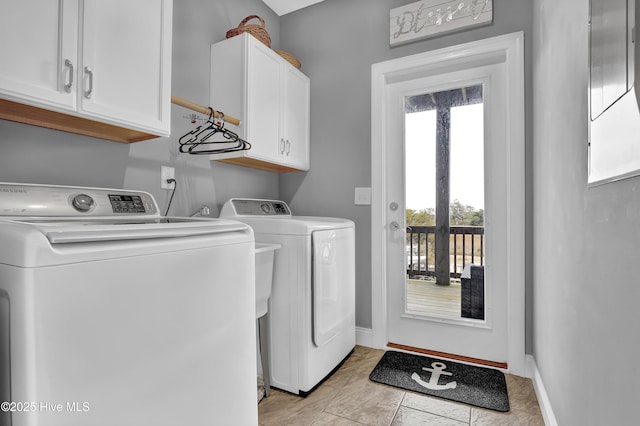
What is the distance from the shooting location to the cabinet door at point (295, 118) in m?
2.43

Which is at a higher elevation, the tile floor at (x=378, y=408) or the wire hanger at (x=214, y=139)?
the wire hanger at (x=214, y=139)

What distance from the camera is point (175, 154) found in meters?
1.94

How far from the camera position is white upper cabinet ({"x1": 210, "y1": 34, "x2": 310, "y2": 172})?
2.06m

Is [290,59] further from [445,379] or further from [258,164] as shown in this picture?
[445,379]

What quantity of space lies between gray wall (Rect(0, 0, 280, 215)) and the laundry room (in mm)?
10

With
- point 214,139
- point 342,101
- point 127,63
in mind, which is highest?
point 342,101

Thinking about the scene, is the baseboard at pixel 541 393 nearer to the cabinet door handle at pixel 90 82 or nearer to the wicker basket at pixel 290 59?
the cabinet door handle at pixel 90 82

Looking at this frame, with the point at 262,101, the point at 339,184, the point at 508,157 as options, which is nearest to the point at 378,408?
the point at 339,184

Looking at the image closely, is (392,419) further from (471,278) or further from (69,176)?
(69,176)

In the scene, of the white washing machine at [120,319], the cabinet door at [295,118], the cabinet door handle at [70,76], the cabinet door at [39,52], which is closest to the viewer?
the white washing machine at [120,319]

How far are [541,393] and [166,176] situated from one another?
225 centimetres

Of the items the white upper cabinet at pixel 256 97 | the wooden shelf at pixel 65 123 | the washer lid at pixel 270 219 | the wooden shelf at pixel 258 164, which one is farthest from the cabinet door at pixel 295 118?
the wooden shelf at pixel 65 123

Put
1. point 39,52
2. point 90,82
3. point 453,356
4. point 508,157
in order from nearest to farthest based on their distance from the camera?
point 39,52
point 90,82
point 508,157
point 453,356

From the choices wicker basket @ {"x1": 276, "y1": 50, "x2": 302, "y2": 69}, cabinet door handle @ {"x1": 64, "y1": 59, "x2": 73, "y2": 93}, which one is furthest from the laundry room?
wicker basket @ {"x1": 276, "y1": 50, "x2": 302, "y2": 69}
